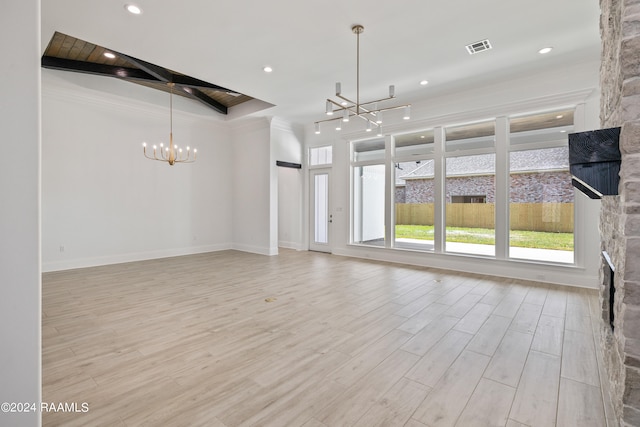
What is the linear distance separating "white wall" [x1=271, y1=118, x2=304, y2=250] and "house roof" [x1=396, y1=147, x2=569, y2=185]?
2986 mm

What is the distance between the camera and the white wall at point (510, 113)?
4.70 metres

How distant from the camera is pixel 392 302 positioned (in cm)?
402

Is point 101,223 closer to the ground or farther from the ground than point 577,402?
farther from the ground

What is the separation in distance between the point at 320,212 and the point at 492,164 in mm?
4297

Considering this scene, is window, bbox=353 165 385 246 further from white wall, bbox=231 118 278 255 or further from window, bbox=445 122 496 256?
white wall, bbox=231 118 278 255

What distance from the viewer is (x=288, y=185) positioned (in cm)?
891

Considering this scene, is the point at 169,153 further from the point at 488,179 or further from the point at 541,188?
the point at 541,188

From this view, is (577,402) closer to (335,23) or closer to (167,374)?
(167,374)

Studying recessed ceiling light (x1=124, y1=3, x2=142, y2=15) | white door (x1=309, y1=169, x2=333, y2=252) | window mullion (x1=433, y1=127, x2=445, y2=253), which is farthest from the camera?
white door (x1=309, y1=169, x2=333, y2=252)

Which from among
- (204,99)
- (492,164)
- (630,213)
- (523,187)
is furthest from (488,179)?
(204,99)

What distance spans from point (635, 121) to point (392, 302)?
304 cm

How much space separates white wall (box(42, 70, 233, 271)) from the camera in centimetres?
580
